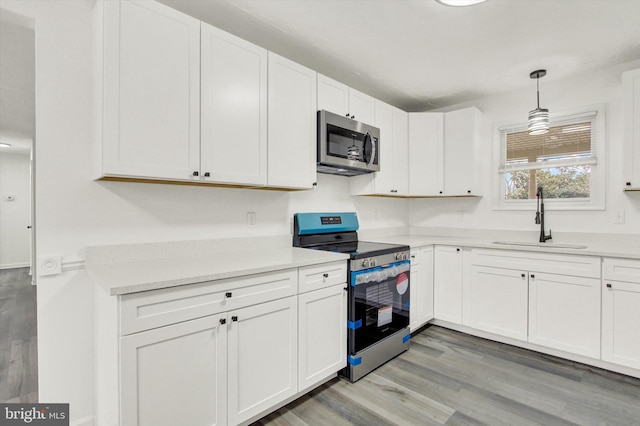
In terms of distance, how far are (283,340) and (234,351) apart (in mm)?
329

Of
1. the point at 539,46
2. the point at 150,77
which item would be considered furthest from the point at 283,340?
the point at 539,46

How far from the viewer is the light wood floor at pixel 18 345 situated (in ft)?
6.99

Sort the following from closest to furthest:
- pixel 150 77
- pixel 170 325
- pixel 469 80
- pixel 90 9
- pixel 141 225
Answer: pixel 170 325 → pixel 150 77 → pixel 90 9 → pixel 141 225 → pixel 469 80

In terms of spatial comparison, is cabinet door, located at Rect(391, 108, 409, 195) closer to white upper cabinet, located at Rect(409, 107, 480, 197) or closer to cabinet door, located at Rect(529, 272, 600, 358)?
white upper cabinet, located at Rect(409, 107, 480, 197)

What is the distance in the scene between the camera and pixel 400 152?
341cm

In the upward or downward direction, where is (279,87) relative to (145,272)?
upward

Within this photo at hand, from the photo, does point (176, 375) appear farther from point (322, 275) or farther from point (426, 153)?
point (426, 153)

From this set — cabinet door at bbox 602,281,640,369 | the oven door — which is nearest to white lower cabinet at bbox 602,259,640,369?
cabinet door at bbox 602,281,640,369

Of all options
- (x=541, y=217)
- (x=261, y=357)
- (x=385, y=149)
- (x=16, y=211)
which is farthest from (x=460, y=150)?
(x=16, y=211)

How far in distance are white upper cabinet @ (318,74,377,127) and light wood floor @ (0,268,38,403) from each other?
9.53 feet

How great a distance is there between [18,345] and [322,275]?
294 cm

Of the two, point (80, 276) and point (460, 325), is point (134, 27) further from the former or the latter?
point (460, 325)

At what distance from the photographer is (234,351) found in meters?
1.60

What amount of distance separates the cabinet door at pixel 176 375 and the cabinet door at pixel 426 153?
8.88 ft
